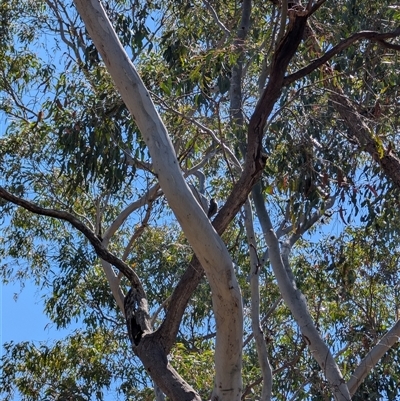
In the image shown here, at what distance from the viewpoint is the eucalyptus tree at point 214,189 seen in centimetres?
428

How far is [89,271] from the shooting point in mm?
9672

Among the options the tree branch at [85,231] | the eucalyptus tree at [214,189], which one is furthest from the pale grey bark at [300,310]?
the tree branch at [85,231]

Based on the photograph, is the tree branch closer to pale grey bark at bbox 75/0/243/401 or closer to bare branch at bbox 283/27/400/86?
pale grey bark at bbox 75/0/243/401

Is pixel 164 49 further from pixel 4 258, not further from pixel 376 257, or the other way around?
pixel 4 258

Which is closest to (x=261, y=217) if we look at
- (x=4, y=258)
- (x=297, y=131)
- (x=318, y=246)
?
(x=297, y=131)

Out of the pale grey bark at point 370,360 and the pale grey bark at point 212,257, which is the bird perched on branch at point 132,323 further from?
the pale grey bark at point 370,360

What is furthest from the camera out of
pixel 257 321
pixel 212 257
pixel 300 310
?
pixel 300 310

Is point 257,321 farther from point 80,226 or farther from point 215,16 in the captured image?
point 215,16

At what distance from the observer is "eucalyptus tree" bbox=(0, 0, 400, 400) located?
4.28 meters

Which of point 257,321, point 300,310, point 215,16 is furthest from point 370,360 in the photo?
point 215,16

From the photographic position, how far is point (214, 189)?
8695 mm

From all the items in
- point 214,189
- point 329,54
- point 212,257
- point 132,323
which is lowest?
point 212,257

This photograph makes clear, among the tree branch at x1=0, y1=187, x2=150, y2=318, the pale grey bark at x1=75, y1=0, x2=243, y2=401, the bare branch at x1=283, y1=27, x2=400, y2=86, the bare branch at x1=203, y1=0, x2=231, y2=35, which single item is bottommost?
the pale grey bark at x1=75, y1=0, x2=243, y2=401

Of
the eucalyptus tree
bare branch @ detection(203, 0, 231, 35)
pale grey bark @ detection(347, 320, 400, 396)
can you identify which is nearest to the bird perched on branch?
the eucalyptus tree
